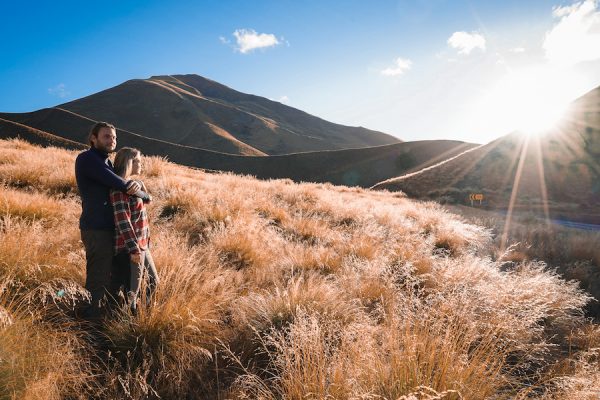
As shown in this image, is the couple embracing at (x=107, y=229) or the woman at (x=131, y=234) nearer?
the couple embracing at (x=107, y=229)

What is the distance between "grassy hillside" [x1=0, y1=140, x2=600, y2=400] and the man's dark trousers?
0.43 ft

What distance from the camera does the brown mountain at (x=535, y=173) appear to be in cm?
2327

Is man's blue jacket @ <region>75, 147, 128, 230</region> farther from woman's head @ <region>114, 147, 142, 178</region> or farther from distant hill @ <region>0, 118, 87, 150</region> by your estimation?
distant hill @ <region>0, 118, 87, 150</region>

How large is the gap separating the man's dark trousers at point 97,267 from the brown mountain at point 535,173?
24.9 metres

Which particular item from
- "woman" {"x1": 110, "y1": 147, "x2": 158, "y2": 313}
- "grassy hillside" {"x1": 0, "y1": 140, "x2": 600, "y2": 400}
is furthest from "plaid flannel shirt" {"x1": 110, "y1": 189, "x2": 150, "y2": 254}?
"grassy hillside" {"x1": 0, "y1": 140, "x2": 600, "y2": 400}

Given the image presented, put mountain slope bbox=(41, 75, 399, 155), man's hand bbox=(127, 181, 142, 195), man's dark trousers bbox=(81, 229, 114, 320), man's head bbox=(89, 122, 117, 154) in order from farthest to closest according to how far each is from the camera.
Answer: mountain slope bbox=(41, 75, 399, 155)
man's head bbox=(89, 122, 117, 154)
man's hand bbox=(127, 181, 142, 195)
man's dark trousers bbox=(81, 229, 114, 320)

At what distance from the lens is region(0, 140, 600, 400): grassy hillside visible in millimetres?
2043

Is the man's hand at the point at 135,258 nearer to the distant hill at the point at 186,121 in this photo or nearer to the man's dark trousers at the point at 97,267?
the man's dark trousers at the point at 97,267

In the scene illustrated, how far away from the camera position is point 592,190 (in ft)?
75.9

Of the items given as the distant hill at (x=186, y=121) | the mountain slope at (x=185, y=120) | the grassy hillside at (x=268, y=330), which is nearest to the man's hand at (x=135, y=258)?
the grassy hillside at (x=268, y=330)

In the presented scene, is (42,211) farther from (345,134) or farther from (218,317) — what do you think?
(345,134)

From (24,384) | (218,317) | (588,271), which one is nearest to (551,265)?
(588,271)

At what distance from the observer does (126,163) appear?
10.8ft

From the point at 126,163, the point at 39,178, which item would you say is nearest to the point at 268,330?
the point at 126,163
